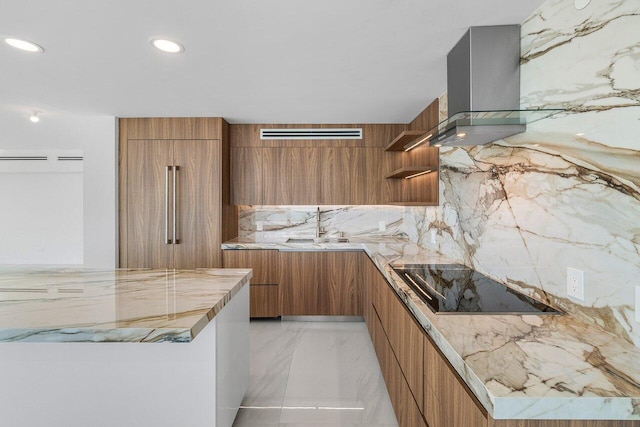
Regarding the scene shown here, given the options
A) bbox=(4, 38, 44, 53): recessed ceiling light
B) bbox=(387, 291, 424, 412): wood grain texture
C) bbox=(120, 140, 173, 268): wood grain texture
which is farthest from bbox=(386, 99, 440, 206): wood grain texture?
bbox=(4, 38, 44, 53): recessed ceiling light

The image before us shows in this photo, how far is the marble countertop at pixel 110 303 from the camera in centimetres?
113

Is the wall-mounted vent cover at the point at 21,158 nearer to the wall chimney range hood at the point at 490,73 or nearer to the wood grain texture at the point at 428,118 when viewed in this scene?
the wood grain texture at the point at 428,118

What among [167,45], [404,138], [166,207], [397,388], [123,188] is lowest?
[397,388]

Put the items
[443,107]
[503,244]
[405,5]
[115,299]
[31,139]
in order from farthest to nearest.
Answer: [31,139]
[443,107]
[503,244]
[405,5]
[115,299]

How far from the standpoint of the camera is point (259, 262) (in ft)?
12.0

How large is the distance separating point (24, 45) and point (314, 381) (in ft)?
9.79

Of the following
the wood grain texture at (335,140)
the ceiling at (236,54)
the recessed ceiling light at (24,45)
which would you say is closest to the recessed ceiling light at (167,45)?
the ceiling at (236,54)

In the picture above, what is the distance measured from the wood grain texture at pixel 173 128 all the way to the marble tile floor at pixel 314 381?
225 cm

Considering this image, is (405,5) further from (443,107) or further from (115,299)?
(115,299)

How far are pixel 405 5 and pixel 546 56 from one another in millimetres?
715

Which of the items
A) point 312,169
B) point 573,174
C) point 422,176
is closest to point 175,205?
point 312,169

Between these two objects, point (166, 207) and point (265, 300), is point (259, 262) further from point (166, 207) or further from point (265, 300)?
point (166, 207)

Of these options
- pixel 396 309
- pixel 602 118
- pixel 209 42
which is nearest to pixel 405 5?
pixel 602 118

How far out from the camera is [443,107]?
281cm
